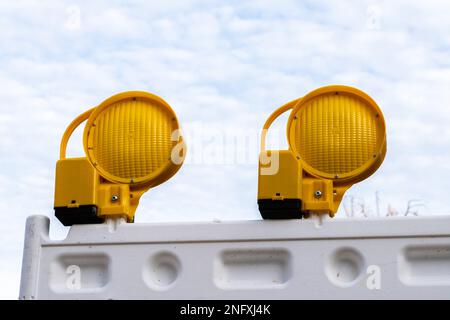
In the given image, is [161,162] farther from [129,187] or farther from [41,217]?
[41,217]

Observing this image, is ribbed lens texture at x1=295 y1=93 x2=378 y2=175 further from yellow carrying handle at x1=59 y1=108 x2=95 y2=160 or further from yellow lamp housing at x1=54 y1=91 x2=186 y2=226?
yellow carrying handle at x1=59 y1=108 x2=95 y2=160

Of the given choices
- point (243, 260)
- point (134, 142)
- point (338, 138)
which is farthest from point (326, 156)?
point (134, 142)

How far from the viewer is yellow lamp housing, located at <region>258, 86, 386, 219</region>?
273cm

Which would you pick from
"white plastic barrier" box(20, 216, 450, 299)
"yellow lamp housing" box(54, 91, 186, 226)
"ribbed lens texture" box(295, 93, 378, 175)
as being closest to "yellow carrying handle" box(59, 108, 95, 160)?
"yellow lamp housing" box(54, 91, 186, 226)

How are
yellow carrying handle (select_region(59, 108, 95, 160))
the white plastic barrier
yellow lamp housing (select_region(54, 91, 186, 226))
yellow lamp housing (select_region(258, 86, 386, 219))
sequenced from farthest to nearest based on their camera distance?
yellow carrying handle (select_region(59, 108, 95, 160)), yellow lamp housing (select_region(54, 91, 186, 226)), yellow lamp housing (select_region(258, 86, 386, 219)), the white plastic barrier

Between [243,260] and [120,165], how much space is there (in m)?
0.55

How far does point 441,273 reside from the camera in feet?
8.27

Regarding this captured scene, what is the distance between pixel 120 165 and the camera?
9.46 feet

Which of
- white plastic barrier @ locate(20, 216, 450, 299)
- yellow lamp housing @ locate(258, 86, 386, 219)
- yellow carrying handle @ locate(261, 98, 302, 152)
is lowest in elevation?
white plastic barrier @ locate(20, 216, 450, 299)

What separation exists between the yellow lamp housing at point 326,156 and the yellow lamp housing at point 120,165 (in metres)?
0.34

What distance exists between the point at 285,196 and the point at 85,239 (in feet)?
2.15

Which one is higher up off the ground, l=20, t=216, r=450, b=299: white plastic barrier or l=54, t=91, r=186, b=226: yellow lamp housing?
l=54, t=91, r=186, b=226: yellow lamp housing
